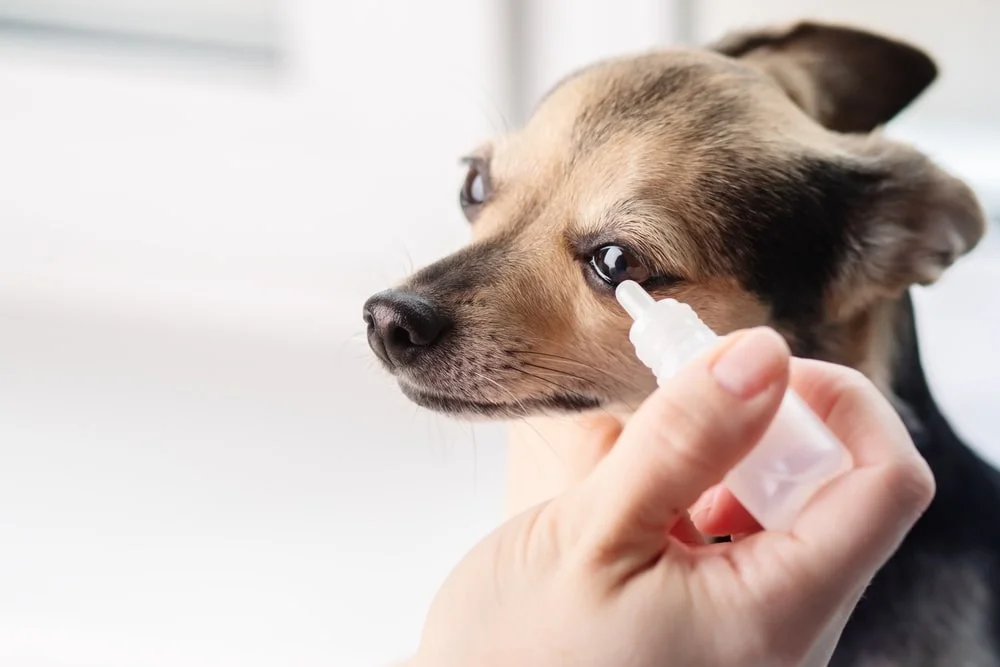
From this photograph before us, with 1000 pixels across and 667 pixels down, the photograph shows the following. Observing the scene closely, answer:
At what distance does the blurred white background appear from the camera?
128 cm

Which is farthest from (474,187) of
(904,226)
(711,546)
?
(711,546)

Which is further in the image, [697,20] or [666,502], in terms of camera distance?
[697,20]

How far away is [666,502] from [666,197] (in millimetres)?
386

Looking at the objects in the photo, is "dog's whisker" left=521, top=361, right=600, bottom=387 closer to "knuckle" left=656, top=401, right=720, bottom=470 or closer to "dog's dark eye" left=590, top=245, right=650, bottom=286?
"dog's dark eye" left=590, top=245, right=650, bottom=286

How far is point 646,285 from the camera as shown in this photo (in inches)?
34.7

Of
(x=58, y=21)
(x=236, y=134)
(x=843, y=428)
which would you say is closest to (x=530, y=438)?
(x=843, y=428)

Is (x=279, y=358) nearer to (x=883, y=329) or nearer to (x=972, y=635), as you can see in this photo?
(x=883, y=329)

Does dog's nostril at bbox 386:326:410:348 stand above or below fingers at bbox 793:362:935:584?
above

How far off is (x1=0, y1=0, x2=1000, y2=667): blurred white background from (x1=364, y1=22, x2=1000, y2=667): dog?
0.32m

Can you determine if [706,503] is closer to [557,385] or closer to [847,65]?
[557,385]

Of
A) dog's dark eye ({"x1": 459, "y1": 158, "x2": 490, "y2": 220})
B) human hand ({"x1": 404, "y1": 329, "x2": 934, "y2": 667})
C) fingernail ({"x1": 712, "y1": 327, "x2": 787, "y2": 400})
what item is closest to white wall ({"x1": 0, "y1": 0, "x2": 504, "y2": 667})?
dog's dark eye ({"x1": 459, "y1": 158, "x2": 490, "y2": 220})

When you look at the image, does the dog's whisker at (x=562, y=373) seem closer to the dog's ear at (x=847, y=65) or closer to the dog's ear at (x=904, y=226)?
the dog's ear at (x=904, y=226)

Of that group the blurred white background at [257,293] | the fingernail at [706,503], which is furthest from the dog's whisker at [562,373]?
the blurred white background at [257,293]

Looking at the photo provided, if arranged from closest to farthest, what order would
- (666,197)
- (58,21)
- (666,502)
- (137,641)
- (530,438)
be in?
(666,502), (666,197), (530,438), (137,641), (58,21)
